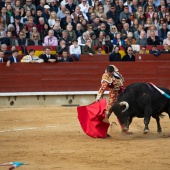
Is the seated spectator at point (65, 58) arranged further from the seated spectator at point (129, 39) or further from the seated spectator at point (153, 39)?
the seated spectator at point (153, 39)

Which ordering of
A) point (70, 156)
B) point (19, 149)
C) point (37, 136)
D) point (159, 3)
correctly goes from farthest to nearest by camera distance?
point (159, 3), point (37, 136), point (19, 149), point (70, 156)

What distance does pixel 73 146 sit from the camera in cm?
1080

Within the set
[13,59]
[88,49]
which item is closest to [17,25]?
[13,59]

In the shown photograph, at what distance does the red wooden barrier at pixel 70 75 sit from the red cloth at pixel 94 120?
557 centimetres

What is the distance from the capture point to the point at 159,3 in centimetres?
1920

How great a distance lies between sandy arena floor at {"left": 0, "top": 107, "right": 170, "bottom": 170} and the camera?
361 inches

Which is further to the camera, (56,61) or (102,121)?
(56,61)

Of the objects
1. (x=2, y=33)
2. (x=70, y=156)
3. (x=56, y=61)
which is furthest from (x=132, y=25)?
(x=70, y=156)

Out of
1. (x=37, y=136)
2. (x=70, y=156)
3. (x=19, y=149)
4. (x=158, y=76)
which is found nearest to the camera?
(x=70, y=156)

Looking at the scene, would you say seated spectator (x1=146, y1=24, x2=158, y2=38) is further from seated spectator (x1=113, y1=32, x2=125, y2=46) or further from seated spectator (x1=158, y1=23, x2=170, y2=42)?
seated spectator (x1=113, y1=32, x2=125, y2=46)

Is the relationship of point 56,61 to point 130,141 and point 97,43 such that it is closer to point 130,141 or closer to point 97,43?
point 97,43

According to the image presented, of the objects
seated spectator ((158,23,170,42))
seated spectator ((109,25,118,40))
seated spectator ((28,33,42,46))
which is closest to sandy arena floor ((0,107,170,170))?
seated spectator ((28,33,42,46))

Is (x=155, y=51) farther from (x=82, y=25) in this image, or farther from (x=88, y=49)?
(x=82, y=25)

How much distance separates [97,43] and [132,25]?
1.14 meters
